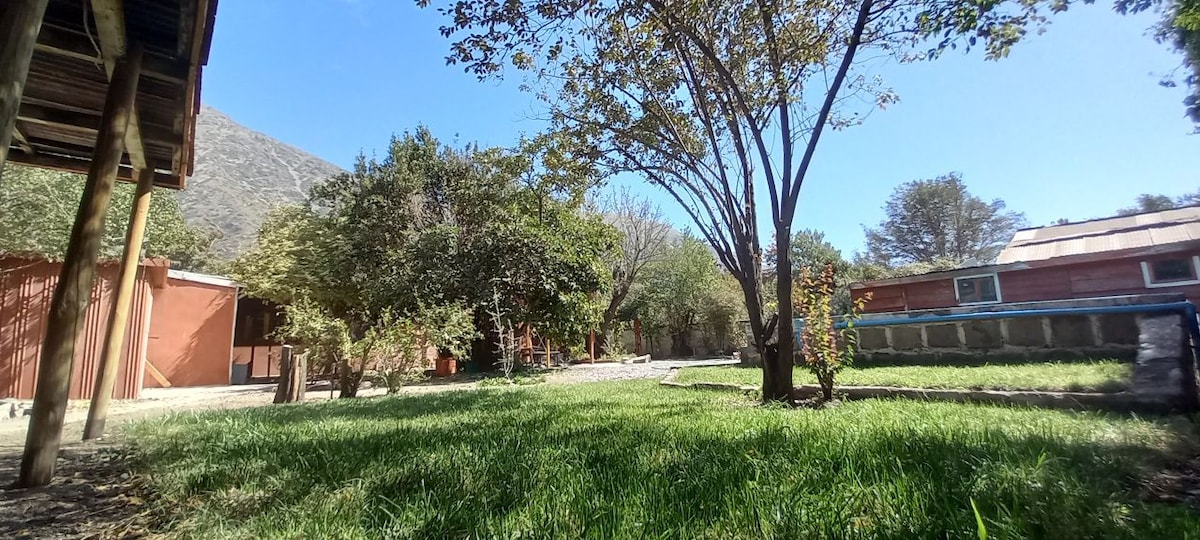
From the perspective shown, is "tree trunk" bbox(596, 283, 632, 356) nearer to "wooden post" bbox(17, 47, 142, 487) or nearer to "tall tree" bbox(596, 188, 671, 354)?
"tall tree" bbox(596, 188, 671, 354)

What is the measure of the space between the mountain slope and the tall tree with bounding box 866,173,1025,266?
49307 millimetres

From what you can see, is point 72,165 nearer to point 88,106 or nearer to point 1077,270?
point 88,106

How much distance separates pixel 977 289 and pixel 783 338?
15.6 m

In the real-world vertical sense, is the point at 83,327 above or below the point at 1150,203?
below

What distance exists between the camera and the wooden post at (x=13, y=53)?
178cm

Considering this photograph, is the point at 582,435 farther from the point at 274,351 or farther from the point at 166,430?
the point at 274,351

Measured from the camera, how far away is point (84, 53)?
3.64m

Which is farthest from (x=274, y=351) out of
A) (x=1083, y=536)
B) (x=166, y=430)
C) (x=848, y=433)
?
(x=1083, y=536)

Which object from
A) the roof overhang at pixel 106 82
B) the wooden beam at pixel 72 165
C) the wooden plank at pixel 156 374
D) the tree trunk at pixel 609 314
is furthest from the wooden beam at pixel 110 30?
the tree trunk at pixel 609 314

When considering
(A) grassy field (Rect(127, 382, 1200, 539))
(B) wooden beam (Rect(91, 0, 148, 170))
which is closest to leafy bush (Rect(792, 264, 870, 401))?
(A) grassy field (Rect(127, 382, 1200, 539))

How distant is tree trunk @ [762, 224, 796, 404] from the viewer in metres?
5.68

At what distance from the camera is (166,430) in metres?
4.57

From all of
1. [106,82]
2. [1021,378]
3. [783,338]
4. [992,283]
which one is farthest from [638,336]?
[106,82]

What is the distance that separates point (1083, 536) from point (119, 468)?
16.2 ft
